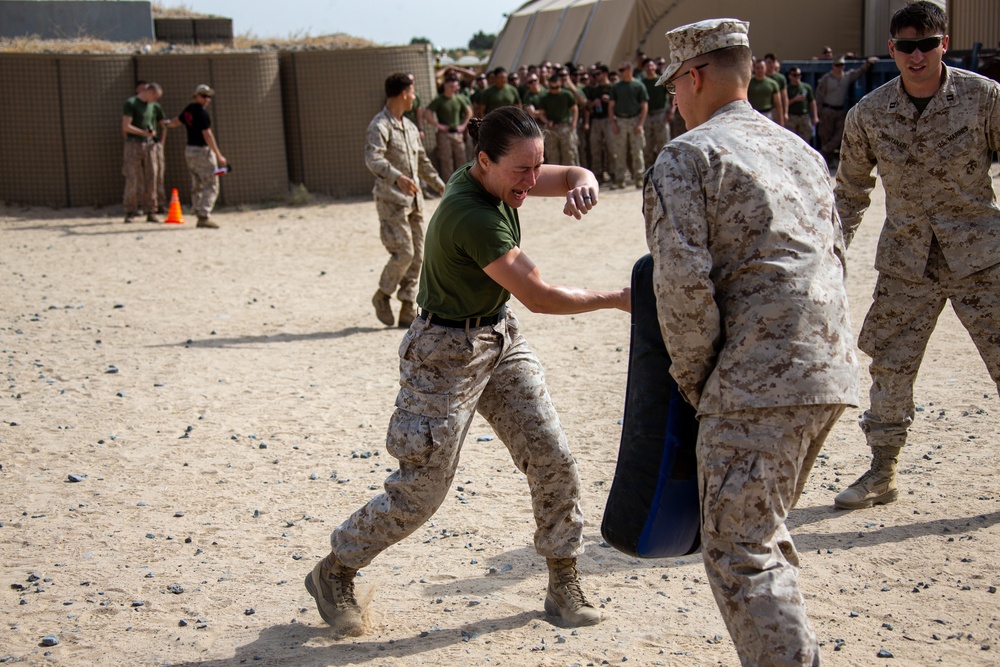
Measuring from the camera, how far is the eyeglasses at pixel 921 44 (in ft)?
15.4

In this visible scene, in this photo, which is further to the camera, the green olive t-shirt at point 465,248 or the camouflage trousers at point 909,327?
the camouflage trousers at point 909,327

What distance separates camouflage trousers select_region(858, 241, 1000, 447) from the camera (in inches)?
190

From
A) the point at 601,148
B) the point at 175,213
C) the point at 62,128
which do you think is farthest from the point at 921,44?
the point at 62,128

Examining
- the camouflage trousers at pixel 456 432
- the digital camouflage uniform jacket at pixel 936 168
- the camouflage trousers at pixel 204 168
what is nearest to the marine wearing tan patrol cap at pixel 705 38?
the camouflage trousers at pixel 456 432

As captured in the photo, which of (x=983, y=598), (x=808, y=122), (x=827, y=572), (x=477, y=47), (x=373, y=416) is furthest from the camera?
(x=477, y=47)

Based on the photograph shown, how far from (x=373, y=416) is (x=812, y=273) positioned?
427 cm

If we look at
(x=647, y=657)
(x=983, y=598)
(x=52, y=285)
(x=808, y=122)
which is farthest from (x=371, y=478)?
(x=808, y=122)

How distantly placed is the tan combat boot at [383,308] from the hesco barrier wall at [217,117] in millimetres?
9322

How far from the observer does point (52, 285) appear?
436 inches

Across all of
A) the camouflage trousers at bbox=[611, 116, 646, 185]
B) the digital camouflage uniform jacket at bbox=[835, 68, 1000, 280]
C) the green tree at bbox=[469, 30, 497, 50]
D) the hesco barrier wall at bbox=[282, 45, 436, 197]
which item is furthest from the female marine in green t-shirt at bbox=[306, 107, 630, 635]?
the green tree at bbox=[469, 30, 497, 50]

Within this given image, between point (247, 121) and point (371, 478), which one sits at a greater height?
point (247, 121)

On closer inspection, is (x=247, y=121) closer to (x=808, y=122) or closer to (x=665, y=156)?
(x=808, y=122)

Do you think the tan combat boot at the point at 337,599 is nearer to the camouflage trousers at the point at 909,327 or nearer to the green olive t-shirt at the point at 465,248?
the green olive t-shirt at the point at 465,248

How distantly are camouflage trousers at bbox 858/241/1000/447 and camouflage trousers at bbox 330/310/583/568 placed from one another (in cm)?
179
